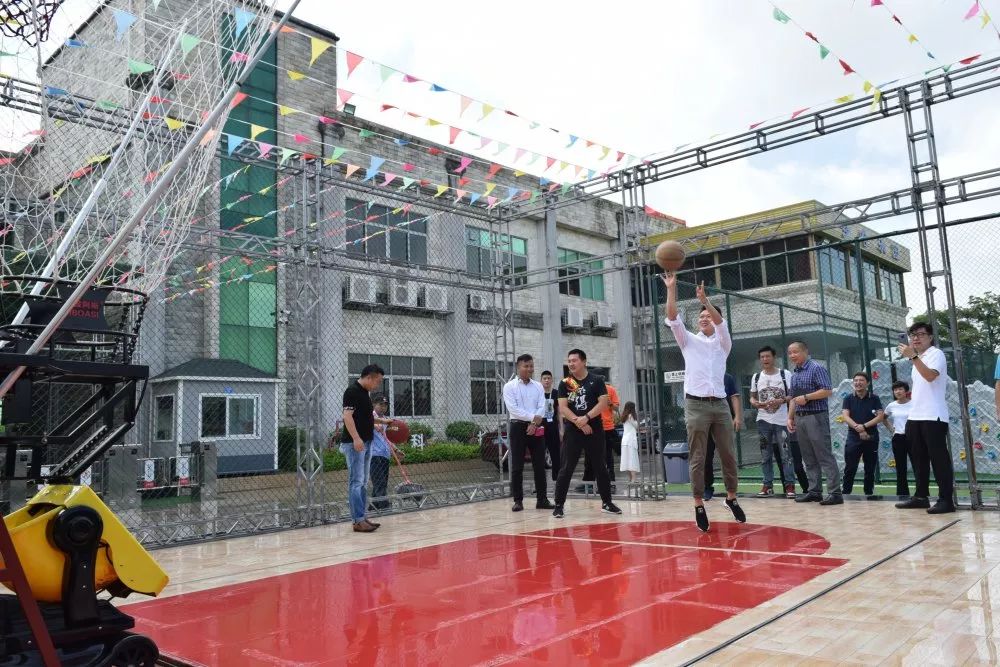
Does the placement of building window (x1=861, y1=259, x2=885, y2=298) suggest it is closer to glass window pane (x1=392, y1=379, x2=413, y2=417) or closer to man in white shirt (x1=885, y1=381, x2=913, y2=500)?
glass window pane (x1=392, y1=379, x2=413, y2=417)

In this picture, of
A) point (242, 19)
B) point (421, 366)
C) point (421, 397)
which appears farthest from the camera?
point (421, 366)

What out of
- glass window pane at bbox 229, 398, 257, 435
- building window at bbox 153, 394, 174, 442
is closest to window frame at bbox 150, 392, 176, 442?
building window at bbox 153, 394, 174, 442

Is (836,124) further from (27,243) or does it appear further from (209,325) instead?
(209,325)

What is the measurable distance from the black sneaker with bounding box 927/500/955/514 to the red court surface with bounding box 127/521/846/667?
1.86 meters

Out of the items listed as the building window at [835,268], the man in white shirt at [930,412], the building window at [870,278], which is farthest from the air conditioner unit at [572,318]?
the man in white shirt at [930,412]

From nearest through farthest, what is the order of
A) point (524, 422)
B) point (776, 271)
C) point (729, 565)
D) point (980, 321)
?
point (729, 565) < point (524, 422) < point (980, 321) < point (776, 271)

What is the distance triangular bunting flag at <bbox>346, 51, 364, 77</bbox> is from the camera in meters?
8.05

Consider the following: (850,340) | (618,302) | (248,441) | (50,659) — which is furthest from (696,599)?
(618,302)

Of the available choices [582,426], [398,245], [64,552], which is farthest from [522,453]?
[398,245]

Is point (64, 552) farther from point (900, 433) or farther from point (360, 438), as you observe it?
point (900, 433)

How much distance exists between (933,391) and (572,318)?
58.1 feet

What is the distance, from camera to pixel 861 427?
29.8 ft

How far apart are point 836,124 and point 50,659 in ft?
27.9

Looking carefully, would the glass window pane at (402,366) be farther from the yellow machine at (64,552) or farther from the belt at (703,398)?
the yellow machine at (64,552)
